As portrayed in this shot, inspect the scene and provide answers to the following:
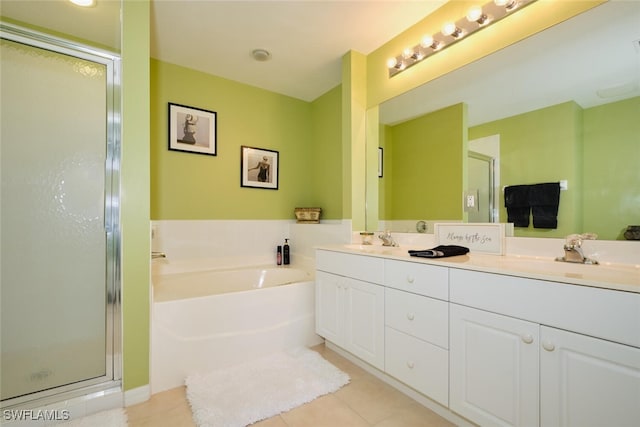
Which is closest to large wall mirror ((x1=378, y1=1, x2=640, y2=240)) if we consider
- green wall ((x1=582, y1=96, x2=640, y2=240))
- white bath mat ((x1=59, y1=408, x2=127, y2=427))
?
green wall ((x1=582, y1=96, x2=640, y2=240))

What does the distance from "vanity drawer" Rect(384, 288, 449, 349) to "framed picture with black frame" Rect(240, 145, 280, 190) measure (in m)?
1.87

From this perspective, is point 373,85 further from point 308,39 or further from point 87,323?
point 87,323

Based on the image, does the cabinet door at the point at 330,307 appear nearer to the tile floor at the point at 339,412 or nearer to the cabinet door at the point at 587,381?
the tile floor at the point at 339,412

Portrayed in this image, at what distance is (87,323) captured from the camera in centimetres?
165

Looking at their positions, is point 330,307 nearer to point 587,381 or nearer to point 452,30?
point 587,381

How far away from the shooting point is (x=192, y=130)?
2.56 m

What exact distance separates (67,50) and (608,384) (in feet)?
9.68

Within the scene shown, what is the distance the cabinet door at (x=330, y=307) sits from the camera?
6.27 ft

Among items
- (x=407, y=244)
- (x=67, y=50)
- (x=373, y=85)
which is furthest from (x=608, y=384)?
(x=67, y=50)

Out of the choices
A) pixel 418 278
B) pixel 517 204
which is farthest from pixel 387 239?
pixel 517 204

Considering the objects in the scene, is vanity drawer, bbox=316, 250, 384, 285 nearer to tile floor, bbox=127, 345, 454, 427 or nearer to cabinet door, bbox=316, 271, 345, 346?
cabinet door, bbox=316, 271, 345, 346

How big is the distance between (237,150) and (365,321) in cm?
206

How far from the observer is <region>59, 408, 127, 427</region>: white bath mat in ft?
4.45

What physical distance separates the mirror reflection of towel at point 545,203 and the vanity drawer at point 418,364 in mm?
839
